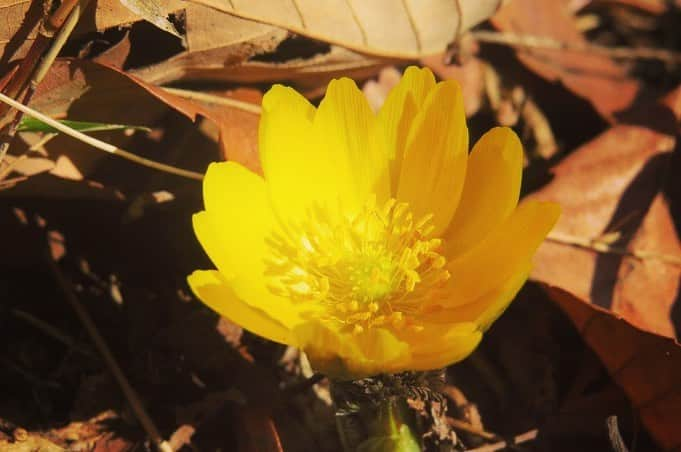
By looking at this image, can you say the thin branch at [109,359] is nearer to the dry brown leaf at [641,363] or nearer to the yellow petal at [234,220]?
the yellow petal at [234,220]

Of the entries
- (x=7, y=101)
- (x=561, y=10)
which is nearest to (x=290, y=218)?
(x=7, y=101)

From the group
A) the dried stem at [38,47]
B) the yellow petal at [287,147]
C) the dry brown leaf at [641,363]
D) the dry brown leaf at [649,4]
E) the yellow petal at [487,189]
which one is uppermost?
the dried stem at [38,47]

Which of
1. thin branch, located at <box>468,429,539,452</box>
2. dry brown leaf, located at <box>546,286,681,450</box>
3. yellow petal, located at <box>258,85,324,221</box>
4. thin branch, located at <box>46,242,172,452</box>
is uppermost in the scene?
yellow petal, located at <box>258,85,324,221</box>

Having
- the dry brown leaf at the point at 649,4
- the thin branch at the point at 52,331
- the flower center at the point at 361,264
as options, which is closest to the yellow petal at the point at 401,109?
the flower center at the point at 361,264

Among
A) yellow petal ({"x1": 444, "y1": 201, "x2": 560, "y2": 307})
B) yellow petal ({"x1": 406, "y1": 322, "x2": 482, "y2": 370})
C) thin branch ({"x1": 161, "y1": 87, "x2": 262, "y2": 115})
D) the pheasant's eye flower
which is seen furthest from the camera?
thin branch ({"x1": 161, "y1": 87, "x2": 262, "y2": 115})

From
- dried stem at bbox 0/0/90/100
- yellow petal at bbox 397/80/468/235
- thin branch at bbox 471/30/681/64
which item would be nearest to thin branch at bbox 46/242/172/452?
dried stem at bbox 0/0/90/100

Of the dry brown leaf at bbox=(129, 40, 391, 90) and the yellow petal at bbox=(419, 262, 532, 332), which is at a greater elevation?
the dry brown leaf at bbox=(129, 40, 391, 90)

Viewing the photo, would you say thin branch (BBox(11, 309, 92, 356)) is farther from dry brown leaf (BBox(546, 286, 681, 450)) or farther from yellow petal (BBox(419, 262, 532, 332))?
dry brown leaf (BBox(546, 286, 681, 450))
